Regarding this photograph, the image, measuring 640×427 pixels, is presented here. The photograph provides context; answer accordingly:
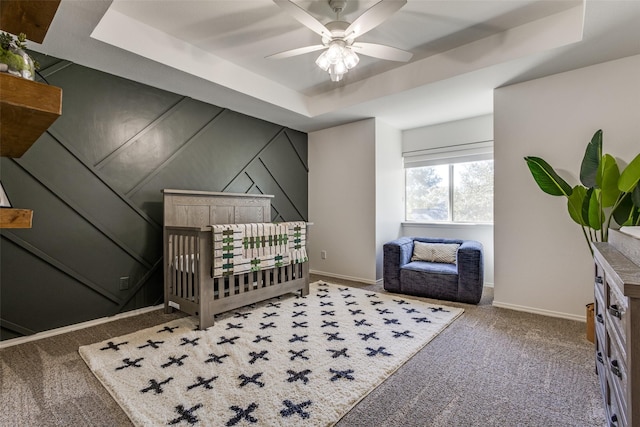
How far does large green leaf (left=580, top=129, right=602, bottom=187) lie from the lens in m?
2.45

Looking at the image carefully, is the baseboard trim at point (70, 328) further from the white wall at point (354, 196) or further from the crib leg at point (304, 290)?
the white wall at point (354, 196)

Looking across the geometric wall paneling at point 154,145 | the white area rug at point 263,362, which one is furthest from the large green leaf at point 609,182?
the geometric wall paneling at point 154,145

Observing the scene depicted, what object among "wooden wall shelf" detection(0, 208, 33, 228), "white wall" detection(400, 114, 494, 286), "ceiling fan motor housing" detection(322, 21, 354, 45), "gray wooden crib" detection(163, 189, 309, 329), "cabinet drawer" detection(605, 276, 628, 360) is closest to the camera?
"wooden wall shelf" detection(0, 208, 33, 228)

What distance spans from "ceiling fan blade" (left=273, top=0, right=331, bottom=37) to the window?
296 centimetres

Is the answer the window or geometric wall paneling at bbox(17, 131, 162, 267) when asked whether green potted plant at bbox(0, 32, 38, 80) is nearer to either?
geometric wall paneling at bbox(17, 131, 162, 267)

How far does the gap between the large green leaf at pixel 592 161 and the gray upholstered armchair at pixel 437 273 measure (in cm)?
116

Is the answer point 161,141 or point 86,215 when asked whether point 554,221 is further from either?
point 86,215

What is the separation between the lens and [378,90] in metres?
3.50

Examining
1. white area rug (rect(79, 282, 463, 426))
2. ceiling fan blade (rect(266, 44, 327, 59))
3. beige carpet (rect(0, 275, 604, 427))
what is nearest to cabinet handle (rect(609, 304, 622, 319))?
beige carpet (rect(0, 275, 604, 427))

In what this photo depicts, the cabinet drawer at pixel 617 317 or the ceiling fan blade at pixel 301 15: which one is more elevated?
the ceiling fan blade at pixel 301 15

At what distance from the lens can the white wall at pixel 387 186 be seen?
4.31 m

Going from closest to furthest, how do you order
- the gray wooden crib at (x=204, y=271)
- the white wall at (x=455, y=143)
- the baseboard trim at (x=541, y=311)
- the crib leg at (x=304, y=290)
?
the gray wooden crib at (x=204, y=271)
the baseboard trim at (x=541, y=311)
the crib leg at (x=304, y=290)
the white wall at (x=455, y=143)

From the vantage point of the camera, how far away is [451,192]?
14.5 ft

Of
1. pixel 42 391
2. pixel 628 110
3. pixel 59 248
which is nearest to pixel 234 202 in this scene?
pixel 59 248
